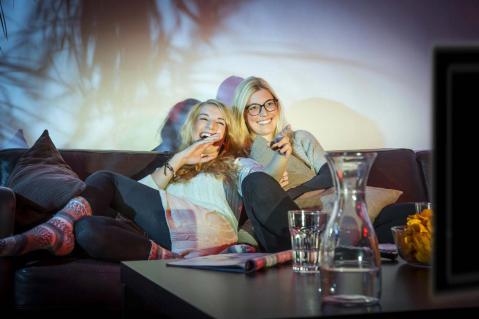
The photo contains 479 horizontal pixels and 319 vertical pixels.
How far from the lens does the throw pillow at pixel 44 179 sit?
2498 mm

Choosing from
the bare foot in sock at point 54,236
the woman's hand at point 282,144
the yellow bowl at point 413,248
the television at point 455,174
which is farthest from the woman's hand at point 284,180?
the television at point 455,174

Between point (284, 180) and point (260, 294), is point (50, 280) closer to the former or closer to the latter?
point (284, 180)

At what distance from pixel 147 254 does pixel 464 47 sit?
2.10m

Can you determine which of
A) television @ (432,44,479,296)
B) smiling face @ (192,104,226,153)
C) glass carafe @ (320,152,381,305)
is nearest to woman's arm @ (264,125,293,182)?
smiling face @ (192,104,226,153)

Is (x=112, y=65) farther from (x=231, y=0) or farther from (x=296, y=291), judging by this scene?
(x=296, y=291)

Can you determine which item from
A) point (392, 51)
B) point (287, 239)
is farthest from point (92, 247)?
point (392, 51)

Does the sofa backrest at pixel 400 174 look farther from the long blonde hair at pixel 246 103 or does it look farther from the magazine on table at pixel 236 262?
the magazine on table at pixel 236 262

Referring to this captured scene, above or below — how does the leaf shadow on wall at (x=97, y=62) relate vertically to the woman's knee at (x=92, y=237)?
above

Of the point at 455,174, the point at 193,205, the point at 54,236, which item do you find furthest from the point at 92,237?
the point at 455,174

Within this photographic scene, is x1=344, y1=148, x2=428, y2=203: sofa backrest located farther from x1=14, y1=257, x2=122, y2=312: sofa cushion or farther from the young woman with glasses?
x1=14, y1=257, x2=122, y2=312: sofa cushion

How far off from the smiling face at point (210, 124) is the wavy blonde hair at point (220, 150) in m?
0.01

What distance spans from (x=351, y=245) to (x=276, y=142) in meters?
2.00

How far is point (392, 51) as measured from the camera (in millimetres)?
3463

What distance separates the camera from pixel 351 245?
3.48ft
